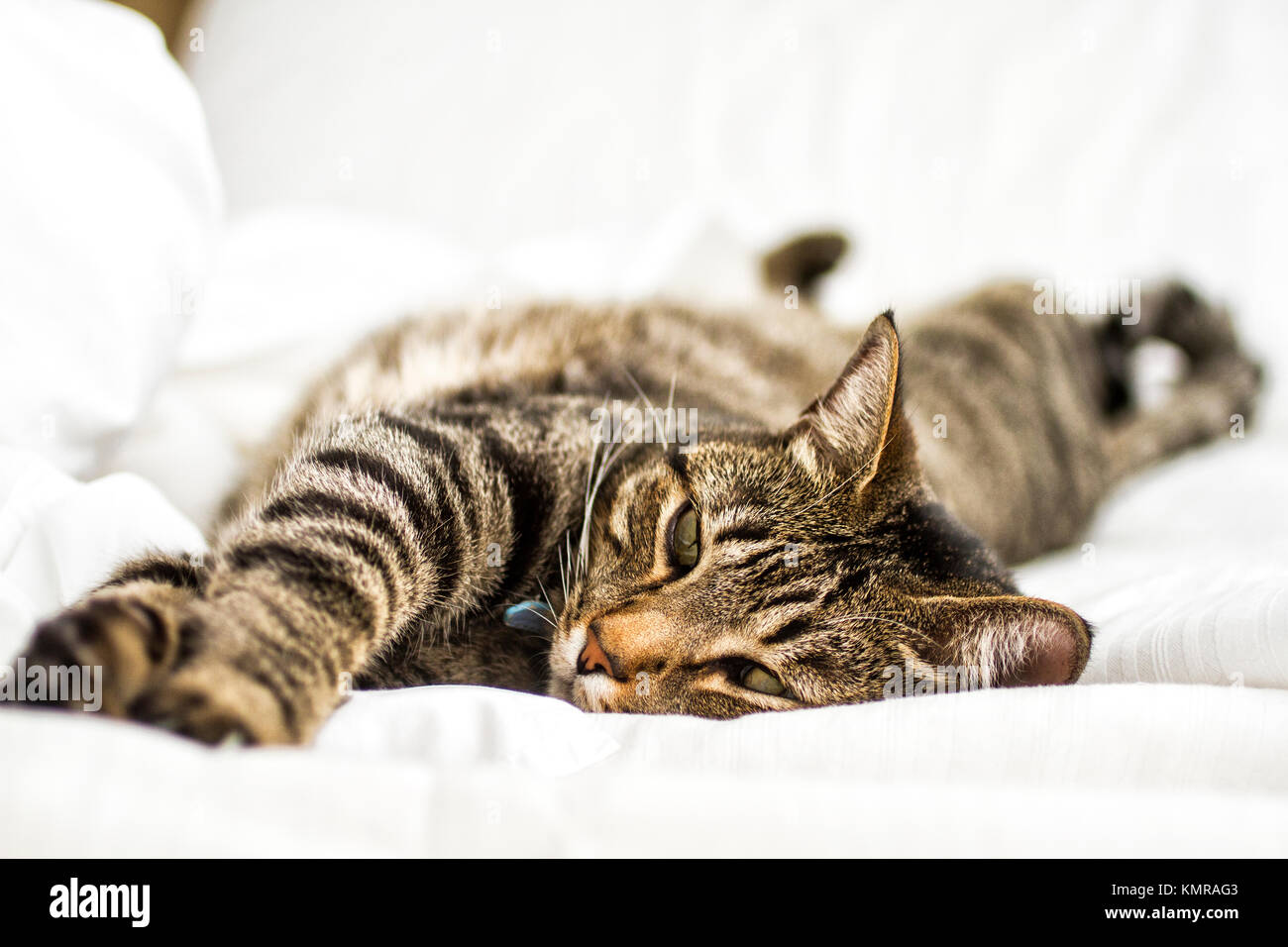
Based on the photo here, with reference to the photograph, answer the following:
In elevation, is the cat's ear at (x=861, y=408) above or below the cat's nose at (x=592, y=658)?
above

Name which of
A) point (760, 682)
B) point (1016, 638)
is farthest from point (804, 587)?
point (1016, 638)

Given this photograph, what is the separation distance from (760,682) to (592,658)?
7.5 inches

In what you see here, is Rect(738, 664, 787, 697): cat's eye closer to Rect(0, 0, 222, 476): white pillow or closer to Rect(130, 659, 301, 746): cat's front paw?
Rect(130, 659, 301, 746): cat's front paw

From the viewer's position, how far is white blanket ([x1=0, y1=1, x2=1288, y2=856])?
570mm

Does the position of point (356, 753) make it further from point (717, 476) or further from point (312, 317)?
point (312, 317)

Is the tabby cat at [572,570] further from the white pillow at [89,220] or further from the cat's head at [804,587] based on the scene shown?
the white pillow at [89,220]

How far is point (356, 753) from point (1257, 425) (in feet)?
6.88

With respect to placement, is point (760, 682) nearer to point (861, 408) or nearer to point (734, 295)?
point (861, 408)

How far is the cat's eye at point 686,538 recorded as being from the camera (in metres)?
0.98

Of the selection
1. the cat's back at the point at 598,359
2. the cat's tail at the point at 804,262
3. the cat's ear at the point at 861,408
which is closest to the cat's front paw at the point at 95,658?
the cat's back at the point at 598,359

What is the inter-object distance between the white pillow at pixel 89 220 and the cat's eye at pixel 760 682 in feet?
2.88

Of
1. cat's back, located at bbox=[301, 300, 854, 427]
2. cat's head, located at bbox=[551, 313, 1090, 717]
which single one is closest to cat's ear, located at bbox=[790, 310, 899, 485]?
cat's head, located at bbox=[551, 313, 1090, 717]

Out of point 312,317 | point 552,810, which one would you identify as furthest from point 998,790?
point 312,317

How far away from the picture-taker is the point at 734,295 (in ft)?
6.87
